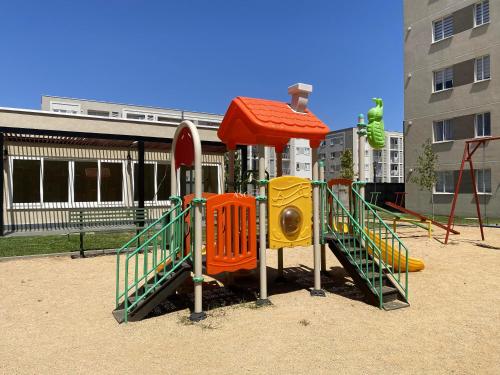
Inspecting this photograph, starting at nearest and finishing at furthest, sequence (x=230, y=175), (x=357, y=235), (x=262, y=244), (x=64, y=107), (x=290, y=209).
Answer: (x=262, y=244), (x=290, y=209), (x=357, y=235), (x=230, y=175), (x=64, y=107)

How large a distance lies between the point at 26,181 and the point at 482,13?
25454mm

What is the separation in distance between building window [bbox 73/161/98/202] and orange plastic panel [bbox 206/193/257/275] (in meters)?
11.9

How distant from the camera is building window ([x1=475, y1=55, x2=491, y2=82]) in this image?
20.5 meters

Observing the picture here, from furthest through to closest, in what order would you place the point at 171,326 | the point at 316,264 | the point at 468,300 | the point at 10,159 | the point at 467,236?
the point at 10,159 < the point at 467,236 < the point at 316,264 < the point at 468,300 < the point at 171,326

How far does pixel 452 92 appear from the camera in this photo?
22.1 m

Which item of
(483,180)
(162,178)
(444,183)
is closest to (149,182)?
(162,178)

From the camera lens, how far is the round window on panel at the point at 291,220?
5887 millimetres

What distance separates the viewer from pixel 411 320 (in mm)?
4852

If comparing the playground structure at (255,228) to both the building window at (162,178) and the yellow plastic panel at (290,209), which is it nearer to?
the yellow plastic panel at (290,209)

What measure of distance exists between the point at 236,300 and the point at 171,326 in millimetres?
1426

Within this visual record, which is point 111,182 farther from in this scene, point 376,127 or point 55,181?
point 376,127

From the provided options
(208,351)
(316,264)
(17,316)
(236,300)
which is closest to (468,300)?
(316,264)

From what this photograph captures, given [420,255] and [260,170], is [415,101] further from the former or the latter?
[260,170]

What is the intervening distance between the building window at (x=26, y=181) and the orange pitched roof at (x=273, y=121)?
11508 mm
